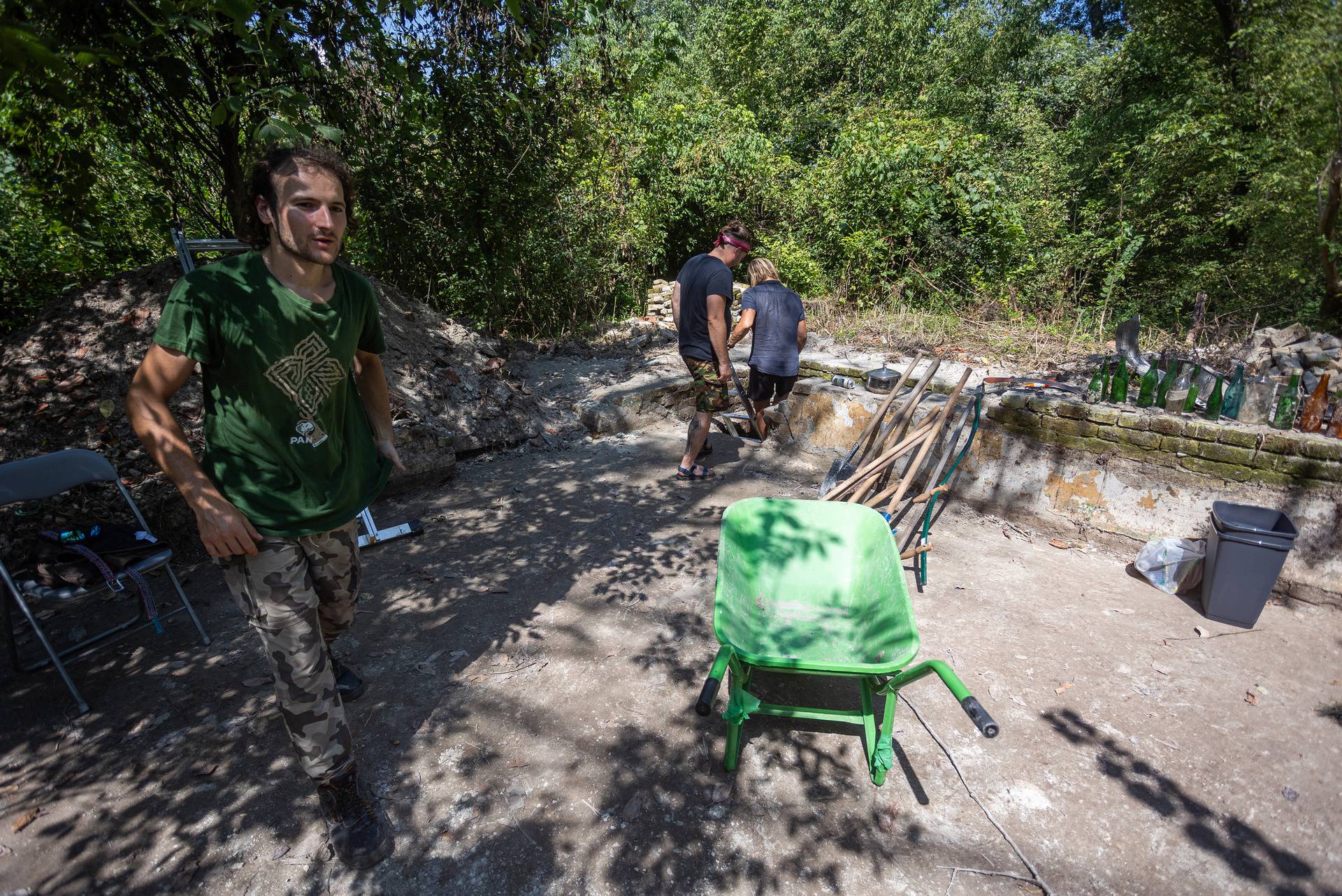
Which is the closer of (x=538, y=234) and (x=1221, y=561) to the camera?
(x=1221, y=561)

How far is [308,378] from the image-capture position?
1.86 metres

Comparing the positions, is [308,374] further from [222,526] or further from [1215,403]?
[1215,403]

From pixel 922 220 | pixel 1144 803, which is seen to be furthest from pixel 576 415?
pixel 922 220

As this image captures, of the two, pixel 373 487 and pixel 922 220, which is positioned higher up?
pixel 922 220

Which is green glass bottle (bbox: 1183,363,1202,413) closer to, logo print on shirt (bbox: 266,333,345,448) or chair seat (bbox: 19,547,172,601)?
logo print on shirt (bbox: 266,333,345,448)

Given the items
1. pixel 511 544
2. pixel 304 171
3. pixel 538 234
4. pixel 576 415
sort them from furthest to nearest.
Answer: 1. pixel 538 234
2. pixel 576 415
3. pixel 511 544
4. pixel 304 171

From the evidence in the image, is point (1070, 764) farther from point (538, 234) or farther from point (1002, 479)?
point (538, 234)

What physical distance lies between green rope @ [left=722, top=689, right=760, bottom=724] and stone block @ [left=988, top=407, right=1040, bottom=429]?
322cm

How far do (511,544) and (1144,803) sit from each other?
3468mm

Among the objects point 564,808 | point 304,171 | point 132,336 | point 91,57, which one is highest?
point 91,57

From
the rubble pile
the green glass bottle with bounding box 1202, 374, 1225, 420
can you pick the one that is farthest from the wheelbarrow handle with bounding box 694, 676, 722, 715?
the rubble pile

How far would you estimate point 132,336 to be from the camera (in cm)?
445

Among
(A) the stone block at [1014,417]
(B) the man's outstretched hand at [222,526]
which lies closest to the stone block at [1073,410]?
(A) the stone block at [1014,417]

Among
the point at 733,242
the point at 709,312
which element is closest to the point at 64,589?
the point at 709,312
